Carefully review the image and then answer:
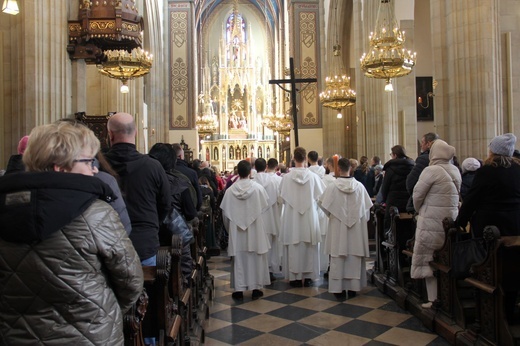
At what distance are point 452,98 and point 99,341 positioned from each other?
29.3ft

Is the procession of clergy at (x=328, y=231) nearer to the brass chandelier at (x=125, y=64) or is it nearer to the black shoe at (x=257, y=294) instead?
the black shoe at (x=257, y=294)

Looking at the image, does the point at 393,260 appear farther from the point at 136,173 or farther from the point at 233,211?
the point at 136,173

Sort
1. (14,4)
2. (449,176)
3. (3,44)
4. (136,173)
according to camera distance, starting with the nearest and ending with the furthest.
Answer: (136,173)
(449,176)
(14,4)
(3,44)

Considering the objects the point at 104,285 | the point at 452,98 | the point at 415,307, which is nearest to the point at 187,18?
the point at 452,98

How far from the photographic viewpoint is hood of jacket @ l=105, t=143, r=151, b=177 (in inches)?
146

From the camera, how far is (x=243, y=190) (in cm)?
706

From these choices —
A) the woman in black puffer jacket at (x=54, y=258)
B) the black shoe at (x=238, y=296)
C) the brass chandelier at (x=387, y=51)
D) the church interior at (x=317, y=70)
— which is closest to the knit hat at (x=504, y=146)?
the woman in black puffer jacket at (x=54, y=258)

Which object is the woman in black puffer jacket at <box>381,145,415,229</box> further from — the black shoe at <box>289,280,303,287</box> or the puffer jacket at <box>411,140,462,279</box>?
the black shoe at <box>289,280,303,287</box>

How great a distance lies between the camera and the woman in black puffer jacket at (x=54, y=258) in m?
1.98

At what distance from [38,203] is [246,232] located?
5269 millimetres

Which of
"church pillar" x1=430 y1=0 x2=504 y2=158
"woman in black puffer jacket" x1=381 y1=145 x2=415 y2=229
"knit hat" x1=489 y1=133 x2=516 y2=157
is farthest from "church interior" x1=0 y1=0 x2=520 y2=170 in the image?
"knit hat" x1=489 y1=133 x2=516 y2=157

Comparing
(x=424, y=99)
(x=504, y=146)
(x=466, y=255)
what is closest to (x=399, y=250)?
(x=466, y=255)

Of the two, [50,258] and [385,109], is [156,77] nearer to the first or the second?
[385,109]

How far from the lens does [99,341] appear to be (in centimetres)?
209
